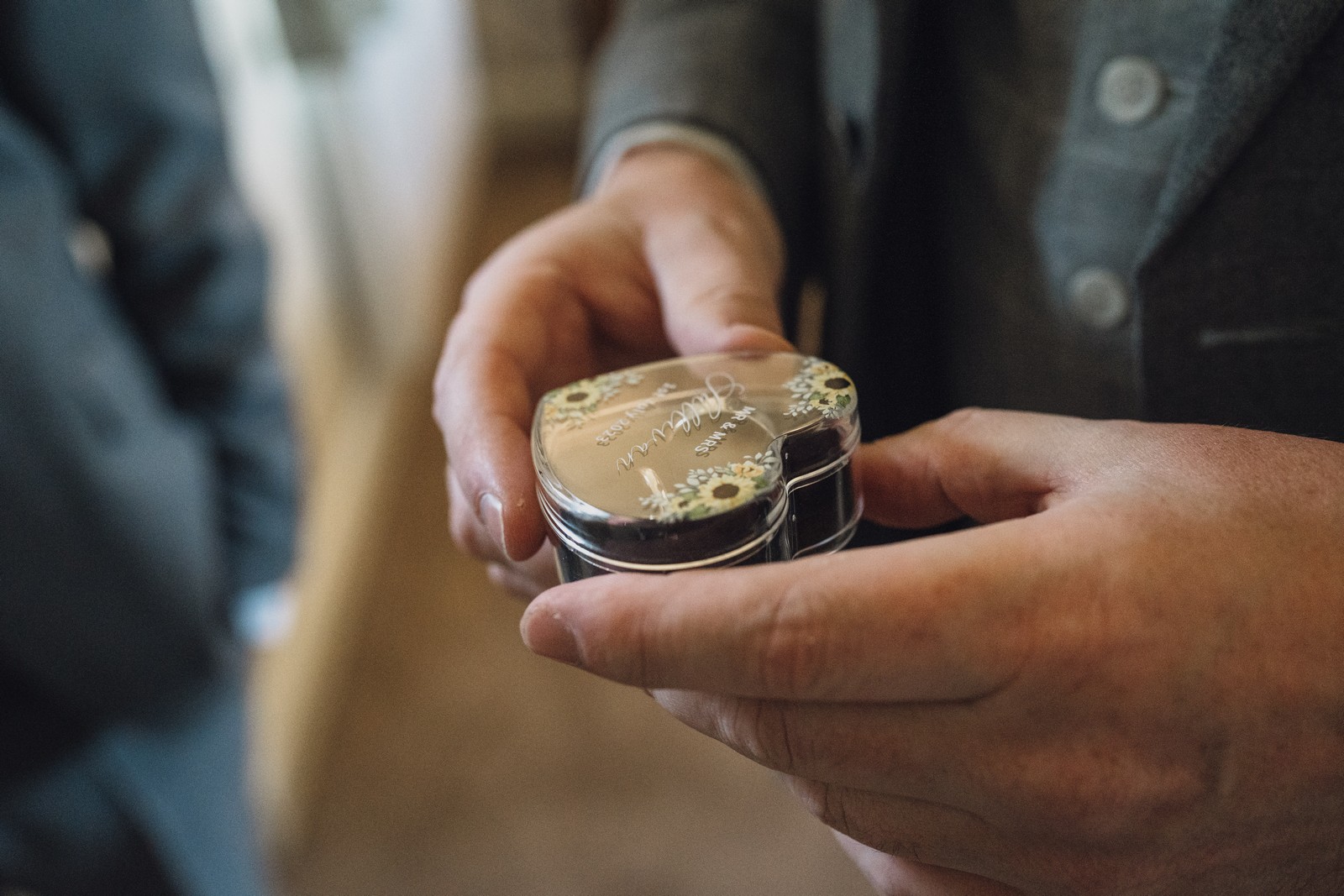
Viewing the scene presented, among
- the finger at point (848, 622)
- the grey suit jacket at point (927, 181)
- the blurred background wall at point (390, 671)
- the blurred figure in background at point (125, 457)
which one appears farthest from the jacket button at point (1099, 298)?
Answer: the blurred background wall at point (390, 671)

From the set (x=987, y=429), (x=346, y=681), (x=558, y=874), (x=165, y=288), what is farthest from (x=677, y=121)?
(x=346, y=681)

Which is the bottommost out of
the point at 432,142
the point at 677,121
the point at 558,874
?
the point at 558,874

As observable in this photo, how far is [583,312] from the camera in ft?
1.88

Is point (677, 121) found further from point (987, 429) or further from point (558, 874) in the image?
point (558, 874)

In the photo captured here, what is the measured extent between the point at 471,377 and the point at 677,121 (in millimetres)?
304

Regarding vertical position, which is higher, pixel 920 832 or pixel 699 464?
pixel 699 464

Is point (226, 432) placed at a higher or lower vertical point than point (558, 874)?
higher

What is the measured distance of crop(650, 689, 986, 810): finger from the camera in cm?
33

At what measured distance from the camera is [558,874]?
1233 mm

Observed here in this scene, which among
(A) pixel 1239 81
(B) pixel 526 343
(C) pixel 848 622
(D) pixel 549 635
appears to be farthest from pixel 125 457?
(A) pixel 1239 81

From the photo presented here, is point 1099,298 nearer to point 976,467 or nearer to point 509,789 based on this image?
point 976,467

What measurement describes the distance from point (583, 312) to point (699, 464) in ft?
0.64

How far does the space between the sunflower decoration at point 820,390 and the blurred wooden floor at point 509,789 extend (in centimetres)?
84

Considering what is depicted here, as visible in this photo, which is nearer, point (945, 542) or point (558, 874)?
point (945, 542)
